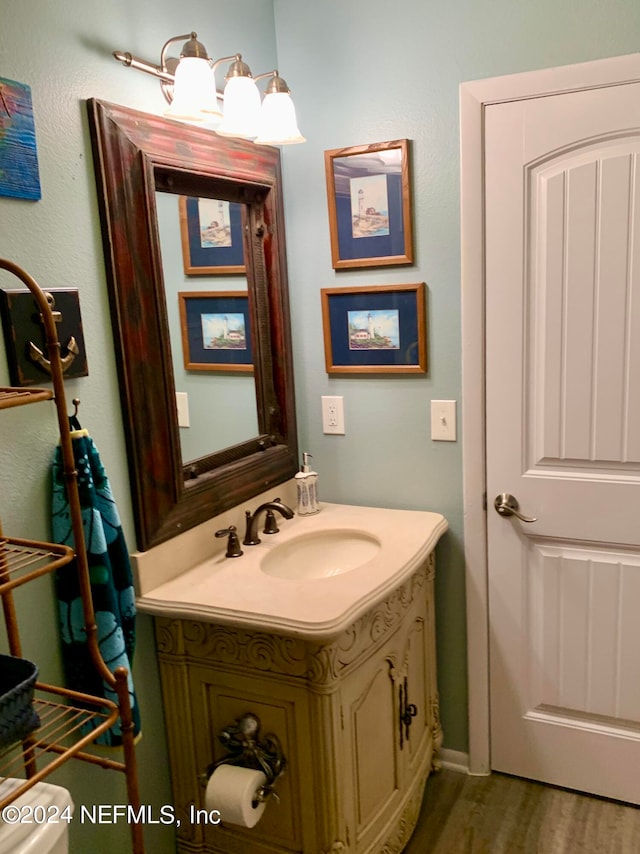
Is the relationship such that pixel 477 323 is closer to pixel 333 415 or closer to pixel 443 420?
pixel 443 420

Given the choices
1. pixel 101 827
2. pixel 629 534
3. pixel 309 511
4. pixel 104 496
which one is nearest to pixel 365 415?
pixel 309 511

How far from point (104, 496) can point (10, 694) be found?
51 cm

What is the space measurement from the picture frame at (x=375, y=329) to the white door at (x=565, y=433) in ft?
0.69

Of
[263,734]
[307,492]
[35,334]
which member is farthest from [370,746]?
[35,334]

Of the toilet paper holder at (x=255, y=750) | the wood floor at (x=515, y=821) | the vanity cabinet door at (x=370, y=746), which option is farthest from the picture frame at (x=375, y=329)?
the wood floor at (x=515, y=821)

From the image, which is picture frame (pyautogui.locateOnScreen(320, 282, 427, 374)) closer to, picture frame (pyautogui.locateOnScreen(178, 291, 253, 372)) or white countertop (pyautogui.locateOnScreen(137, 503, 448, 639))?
picture frame (pyautogui.locateOnScreen(178, 291, 253, 372))

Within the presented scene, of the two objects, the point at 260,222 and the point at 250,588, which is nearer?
the point at 250,588

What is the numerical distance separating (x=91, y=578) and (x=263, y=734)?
0.56 m

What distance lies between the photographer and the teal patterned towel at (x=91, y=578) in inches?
55.6

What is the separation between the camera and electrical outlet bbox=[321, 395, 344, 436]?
86.7 inches

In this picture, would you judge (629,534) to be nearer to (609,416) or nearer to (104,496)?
(609,416)

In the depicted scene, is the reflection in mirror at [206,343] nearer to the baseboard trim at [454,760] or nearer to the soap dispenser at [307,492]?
the soap dispenser at [307,492]

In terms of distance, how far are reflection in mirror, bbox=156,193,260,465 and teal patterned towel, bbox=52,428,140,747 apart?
343mm

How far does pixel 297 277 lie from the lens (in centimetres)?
218
